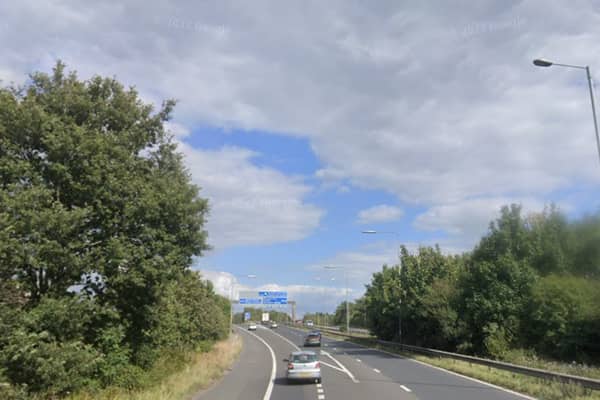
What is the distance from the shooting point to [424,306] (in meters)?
45.0

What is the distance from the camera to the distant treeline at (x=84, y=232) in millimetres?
14625

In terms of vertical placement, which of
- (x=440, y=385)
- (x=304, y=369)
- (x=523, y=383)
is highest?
(x=304, y=369)

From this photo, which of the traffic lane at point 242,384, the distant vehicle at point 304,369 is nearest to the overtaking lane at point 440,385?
the distant vehicle at point 304,369

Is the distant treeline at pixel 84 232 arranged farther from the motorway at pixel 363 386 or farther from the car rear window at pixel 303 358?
the car rear window at pixel 303 358

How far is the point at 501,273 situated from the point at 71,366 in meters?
29.9

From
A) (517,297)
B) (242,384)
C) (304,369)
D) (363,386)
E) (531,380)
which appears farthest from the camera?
(517,297)

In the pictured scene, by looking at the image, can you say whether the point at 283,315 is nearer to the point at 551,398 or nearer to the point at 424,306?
the point at 424,306

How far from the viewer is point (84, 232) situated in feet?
55.9

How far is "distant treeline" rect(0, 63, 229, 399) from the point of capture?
14625 millimetres

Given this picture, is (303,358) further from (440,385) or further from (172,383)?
(440,385)

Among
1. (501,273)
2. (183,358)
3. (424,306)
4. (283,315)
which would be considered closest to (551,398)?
(183,358)

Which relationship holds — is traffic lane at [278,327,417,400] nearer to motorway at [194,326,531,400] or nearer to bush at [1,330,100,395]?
motorway at [194,326,531,400]

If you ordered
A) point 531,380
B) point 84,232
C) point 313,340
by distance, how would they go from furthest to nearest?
point 313,340 → point 531,380 → point 84,232

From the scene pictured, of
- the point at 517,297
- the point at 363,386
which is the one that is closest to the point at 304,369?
the point at 363,386
